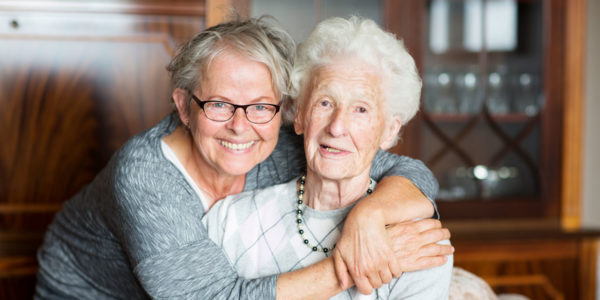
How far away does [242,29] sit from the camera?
4.60ft

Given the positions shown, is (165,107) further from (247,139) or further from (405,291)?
(405,291)

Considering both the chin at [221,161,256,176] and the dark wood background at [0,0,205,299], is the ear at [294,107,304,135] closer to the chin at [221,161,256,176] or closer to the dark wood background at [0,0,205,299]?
the chin at [221,161,256,176]

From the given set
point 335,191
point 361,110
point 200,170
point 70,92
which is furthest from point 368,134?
point 70,92

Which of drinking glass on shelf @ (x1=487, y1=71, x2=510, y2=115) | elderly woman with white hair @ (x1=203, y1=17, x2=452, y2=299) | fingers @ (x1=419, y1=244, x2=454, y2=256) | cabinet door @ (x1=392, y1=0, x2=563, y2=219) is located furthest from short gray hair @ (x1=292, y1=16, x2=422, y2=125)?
drinking glass on shelf @ (x1=487, y1=71, x2=510, y2=115)

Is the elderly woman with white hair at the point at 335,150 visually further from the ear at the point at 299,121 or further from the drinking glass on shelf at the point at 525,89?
the drinking glass on shelf at the point at 525,89

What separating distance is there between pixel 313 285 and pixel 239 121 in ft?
1.41

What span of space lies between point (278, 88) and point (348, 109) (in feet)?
0.67

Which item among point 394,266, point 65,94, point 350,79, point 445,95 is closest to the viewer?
point 394,266

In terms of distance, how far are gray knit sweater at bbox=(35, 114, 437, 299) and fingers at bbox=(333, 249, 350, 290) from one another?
0.14m

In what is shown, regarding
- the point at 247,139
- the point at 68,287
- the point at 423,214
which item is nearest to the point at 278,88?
the point at 247,139

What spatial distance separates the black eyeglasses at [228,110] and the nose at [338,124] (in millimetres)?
194

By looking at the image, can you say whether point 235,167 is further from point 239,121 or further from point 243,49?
point 243,49

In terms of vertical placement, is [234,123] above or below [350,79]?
below

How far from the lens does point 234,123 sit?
138 centimetres
